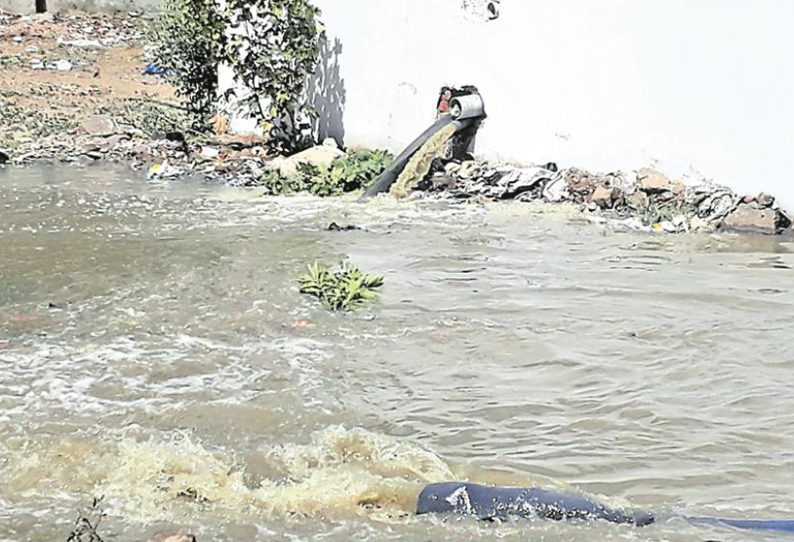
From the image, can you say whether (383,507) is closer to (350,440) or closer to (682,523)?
(350,440)

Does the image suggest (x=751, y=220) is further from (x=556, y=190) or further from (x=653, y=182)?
(x=556, y=190)

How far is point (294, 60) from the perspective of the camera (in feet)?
38.7

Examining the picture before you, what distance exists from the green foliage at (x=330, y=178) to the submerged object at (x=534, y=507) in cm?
683

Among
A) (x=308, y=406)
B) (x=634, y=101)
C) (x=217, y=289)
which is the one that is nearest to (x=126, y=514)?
(x=308, y=406)

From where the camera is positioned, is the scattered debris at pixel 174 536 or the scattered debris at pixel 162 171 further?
the scattered debris at pixel 162 171

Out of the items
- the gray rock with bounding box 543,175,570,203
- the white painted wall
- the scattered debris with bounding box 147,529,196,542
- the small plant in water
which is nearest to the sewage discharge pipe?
the white painted wall

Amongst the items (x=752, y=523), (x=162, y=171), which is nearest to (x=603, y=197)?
(x=162, y=171)

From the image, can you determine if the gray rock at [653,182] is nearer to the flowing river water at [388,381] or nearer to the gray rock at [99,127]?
the flowing river water at [388,381]

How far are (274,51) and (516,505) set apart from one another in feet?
30.3

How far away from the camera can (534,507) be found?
3230 mm

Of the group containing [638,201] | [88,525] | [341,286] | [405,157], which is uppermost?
[405,157]

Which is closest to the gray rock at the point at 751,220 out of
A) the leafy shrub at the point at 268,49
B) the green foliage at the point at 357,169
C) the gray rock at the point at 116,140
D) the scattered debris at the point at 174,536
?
the green foliage at the point at 357,169

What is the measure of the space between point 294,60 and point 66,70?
971 cm

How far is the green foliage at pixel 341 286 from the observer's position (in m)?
5.87
